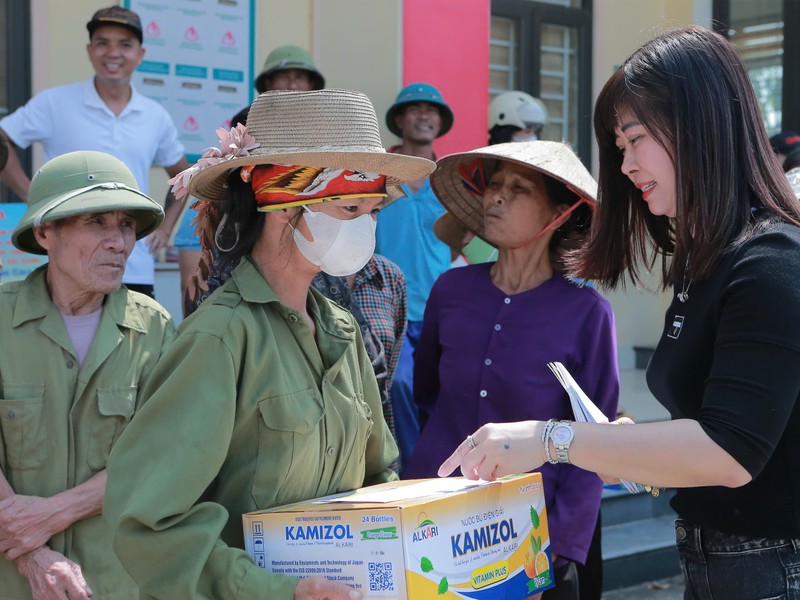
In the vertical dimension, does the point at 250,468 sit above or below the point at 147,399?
below

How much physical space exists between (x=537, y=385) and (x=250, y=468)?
125 cm

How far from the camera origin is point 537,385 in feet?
10.2

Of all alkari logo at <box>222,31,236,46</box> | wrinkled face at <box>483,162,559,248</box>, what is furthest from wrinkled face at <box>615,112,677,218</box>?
alkari logo at <box>222,31,236,46</box>

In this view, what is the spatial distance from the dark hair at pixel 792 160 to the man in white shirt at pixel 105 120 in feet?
11.7

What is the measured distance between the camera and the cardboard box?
6.30 ft

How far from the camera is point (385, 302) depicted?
421cm

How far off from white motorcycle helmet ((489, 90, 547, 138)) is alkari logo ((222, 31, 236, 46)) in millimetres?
1771

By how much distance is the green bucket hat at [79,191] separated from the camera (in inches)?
116

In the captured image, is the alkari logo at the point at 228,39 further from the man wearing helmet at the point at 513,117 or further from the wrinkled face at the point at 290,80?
the man wearing helmet at the point at 513,117

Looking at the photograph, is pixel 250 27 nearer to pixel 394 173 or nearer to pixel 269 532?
pixel 394 173

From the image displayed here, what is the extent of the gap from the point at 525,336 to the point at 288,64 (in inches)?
105

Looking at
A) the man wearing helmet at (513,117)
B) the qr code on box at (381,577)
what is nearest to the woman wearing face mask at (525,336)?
the qr code on box at (381,577)

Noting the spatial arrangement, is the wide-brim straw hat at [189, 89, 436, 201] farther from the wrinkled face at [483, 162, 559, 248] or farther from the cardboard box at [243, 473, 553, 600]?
the wrinkled face at [483, 162, 559, 248]

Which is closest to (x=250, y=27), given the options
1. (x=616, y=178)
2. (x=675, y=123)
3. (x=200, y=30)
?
(x=200, y=30)
